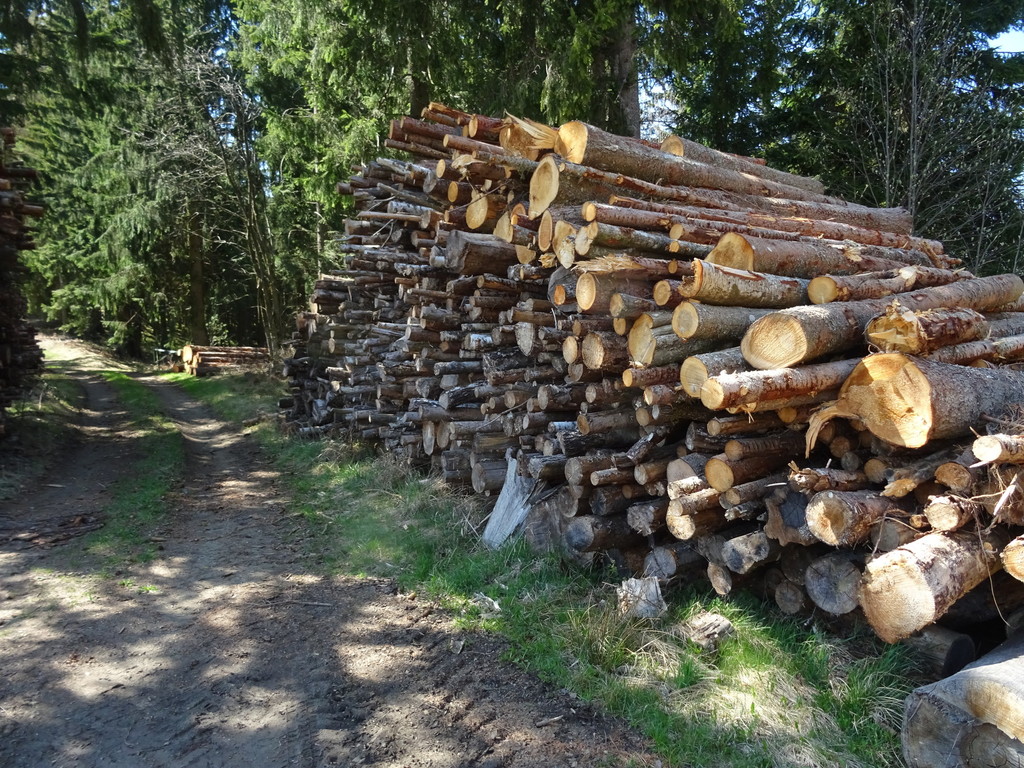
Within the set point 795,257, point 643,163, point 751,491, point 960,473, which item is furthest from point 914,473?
point 643,163

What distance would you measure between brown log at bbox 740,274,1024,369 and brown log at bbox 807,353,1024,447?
0.94 feet

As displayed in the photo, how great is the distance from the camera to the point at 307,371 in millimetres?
11828

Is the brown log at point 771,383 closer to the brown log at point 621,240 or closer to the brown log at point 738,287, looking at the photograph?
the brown log at point 738,287

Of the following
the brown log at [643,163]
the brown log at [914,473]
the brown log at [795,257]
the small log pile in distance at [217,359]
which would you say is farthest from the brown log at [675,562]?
the small log pile in distance at [217,359]

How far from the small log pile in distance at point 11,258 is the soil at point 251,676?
6251mm

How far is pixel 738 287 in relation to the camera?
162 inches

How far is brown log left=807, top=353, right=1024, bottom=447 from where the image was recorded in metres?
3.07

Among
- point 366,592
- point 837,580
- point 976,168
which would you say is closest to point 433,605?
point 366,592

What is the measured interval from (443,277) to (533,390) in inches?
95.0

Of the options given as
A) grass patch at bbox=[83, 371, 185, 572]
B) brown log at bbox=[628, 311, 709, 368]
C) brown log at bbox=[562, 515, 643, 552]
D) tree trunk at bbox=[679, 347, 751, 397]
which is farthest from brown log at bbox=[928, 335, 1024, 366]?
grass patch at bbox=[83, 371, 185, 572]

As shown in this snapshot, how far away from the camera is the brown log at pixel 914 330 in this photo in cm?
334

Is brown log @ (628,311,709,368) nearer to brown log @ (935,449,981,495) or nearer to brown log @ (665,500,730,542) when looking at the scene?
brown log @ (665,500,730,542)

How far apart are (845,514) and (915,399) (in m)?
0.66

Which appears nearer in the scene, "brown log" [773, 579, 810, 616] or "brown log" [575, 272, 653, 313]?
"brown log" [773, 579, 810, 616]
